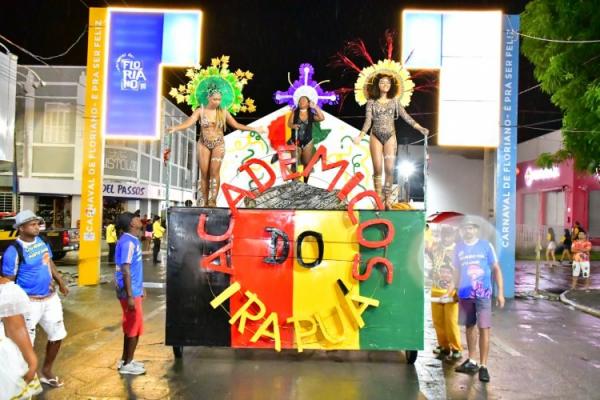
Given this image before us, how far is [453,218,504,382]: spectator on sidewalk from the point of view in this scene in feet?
21.2

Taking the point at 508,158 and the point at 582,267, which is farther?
the point at 582,267

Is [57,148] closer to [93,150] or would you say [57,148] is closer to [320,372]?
[93,150]

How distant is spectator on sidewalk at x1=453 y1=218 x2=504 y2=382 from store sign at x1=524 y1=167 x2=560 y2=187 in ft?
79.1

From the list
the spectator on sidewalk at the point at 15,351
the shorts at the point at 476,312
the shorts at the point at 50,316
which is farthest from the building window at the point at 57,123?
the spectator on sidewalk at the point at 15,351

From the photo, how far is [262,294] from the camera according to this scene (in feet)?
21.8

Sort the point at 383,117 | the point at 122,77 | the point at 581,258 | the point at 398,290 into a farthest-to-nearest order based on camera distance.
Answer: the point at 581,258 < the point at 122,77 < the point at 383,117 < the point at 398,290

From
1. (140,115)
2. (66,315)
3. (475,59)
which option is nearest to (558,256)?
(475,59)

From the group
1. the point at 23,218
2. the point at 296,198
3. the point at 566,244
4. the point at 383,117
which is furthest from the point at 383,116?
the point at 566,244

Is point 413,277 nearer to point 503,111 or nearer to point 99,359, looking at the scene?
point 99,359

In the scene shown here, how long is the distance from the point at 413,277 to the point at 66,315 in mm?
6601

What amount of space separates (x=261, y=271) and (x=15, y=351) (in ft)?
10.9

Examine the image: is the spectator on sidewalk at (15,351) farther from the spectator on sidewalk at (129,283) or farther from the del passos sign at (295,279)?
the del passos sign at (295,279)

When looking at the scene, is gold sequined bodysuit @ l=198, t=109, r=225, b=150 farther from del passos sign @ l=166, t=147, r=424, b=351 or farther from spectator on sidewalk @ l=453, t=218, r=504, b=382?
spectator on sidewalk @ l=453, t=218, r=504, b=382

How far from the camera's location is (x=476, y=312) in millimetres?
6551
